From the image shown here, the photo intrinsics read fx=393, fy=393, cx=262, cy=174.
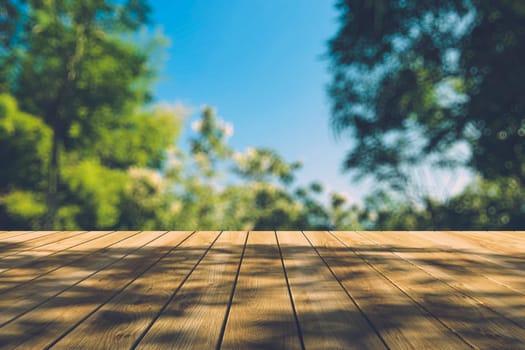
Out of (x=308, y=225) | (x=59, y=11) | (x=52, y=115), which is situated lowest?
(x=308, y=225)

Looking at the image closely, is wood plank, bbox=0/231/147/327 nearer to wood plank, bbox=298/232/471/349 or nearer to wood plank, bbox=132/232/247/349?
wood plank, bbox=132/232/247/349

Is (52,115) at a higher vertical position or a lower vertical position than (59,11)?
lower

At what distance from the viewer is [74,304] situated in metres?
1.57

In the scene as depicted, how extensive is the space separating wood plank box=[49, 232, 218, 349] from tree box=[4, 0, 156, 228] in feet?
34.1

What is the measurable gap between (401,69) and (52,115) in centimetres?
1003

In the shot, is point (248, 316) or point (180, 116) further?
point (180, 116)

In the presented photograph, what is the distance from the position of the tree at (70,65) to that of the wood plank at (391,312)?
11.0 meters

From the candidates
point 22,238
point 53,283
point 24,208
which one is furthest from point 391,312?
point 24,208

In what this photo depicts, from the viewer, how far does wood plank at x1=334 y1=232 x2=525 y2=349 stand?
1.26 meters

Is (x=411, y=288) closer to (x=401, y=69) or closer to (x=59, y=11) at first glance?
(x=401, y=69)

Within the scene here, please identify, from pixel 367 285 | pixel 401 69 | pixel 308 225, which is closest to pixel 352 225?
pixel 308 225

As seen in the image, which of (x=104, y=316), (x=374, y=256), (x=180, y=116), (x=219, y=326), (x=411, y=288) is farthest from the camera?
(x=180, y=116)

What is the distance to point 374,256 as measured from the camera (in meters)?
2.50

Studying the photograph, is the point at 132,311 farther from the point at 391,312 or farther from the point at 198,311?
the point at 391,312
